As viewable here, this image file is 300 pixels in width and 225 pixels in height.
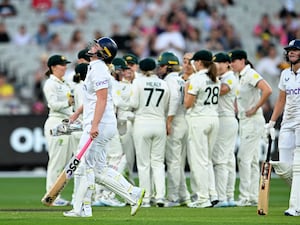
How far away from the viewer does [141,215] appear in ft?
48.3

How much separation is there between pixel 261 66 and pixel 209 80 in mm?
13144

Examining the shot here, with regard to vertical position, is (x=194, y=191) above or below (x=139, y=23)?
below

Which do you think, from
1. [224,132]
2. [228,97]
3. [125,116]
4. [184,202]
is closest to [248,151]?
[224,132]

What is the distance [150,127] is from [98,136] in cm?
349

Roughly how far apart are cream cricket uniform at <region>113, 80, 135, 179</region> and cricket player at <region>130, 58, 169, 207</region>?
0.19m

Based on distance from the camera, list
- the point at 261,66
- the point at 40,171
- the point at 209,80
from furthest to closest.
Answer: the point at 261,66 → the point at 40,171 → the point at 209,80

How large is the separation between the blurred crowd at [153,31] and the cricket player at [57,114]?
399 inches

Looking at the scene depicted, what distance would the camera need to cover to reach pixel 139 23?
102 ft

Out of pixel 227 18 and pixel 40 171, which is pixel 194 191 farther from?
pixel 227 18

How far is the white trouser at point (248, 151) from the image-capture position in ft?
59.3

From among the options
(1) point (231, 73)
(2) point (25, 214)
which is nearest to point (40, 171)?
(1) point (231, 73)

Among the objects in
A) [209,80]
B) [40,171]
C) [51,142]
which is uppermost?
[209,80]

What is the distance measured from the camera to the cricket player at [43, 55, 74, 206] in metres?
17.8

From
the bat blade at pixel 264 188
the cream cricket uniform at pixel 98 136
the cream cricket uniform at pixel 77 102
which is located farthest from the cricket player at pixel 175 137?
the cream cricket uniform at pixel 98 136
